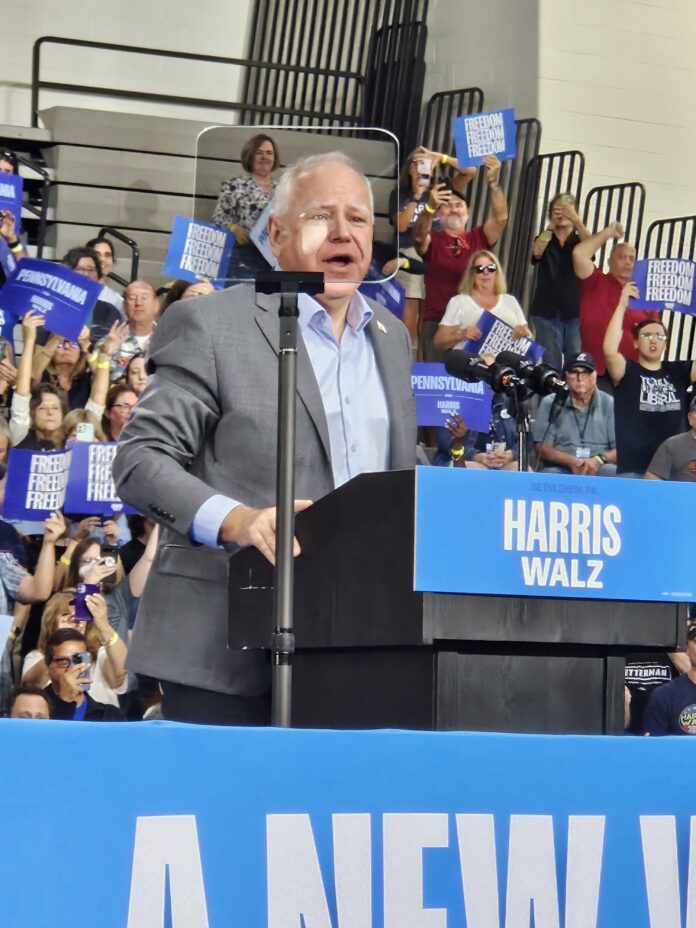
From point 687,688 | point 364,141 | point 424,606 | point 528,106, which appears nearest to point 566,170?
point 528,106

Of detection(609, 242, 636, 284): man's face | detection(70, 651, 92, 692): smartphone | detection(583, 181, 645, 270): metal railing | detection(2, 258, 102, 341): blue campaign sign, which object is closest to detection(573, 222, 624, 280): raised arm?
detection(609, 242, 636, 284): man's face

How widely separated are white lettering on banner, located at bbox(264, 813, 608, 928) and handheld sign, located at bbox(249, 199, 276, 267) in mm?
990

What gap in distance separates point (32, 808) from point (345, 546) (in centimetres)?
59

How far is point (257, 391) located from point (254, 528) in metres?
0.29

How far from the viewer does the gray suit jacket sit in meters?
2.15

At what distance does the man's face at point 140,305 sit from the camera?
6.56 metres

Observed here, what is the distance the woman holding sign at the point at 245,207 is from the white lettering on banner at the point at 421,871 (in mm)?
979

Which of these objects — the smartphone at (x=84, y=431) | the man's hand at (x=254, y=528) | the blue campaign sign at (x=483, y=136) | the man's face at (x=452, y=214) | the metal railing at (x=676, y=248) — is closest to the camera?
the man's hand at (x=254, y=528)

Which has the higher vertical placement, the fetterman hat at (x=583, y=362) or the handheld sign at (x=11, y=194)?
the handheld sign at (x=11, y=194)

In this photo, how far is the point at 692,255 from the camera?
9555 mm

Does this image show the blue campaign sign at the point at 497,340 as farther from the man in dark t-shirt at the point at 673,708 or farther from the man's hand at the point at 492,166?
the man in dark t-shirt at the point at 673,708

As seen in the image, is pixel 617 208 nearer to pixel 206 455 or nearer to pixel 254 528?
pixel 206 455

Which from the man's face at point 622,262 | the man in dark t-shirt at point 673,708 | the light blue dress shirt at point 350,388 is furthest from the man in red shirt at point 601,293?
the light blue dress shirt at point 350,388

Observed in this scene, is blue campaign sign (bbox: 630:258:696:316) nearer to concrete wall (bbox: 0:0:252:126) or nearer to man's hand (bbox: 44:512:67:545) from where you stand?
man's hand (bbox: 44:512:67:545)
